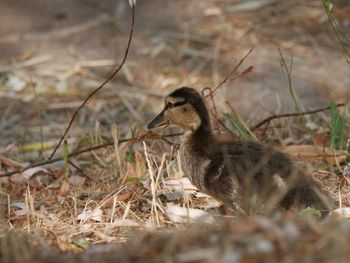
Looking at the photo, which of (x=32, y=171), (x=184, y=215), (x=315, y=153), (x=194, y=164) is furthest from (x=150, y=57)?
(x=184, y=215)

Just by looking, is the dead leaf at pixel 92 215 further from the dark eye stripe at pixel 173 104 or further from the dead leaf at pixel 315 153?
the dead leaf at pixel 315 153

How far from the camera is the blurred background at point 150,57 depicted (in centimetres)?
773

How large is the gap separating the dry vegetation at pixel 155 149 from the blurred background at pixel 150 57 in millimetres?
20

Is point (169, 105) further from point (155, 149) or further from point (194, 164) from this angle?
point (155, 149)

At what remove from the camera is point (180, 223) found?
438 centimetres

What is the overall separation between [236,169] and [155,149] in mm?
1631

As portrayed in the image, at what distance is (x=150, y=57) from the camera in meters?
8.82

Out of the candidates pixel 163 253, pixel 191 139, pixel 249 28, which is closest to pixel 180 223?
pixel 191 139

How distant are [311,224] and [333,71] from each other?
5177 millimetres

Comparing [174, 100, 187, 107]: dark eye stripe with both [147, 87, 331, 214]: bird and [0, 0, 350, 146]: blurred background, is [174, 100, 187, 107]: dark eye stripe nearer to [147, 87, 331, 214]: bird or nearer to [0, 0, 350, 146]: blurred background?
[147, 87, 331, 214]: bird

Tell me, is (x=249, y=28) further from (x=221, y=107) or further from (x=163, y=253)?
(x=163, y=253)

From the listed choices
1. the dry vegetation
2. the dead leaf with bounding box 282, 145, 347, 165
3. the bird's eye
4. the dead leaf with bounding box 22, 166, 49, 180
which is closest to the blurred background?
the dry vegetation

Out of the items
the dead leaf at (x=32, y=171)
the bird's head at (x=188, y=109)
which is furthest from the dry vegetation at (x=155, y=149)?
the bird's head at (x=188, y=109)

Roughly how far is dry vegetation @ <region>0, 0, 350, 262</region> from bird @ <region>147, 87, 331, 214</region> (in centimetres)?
13
